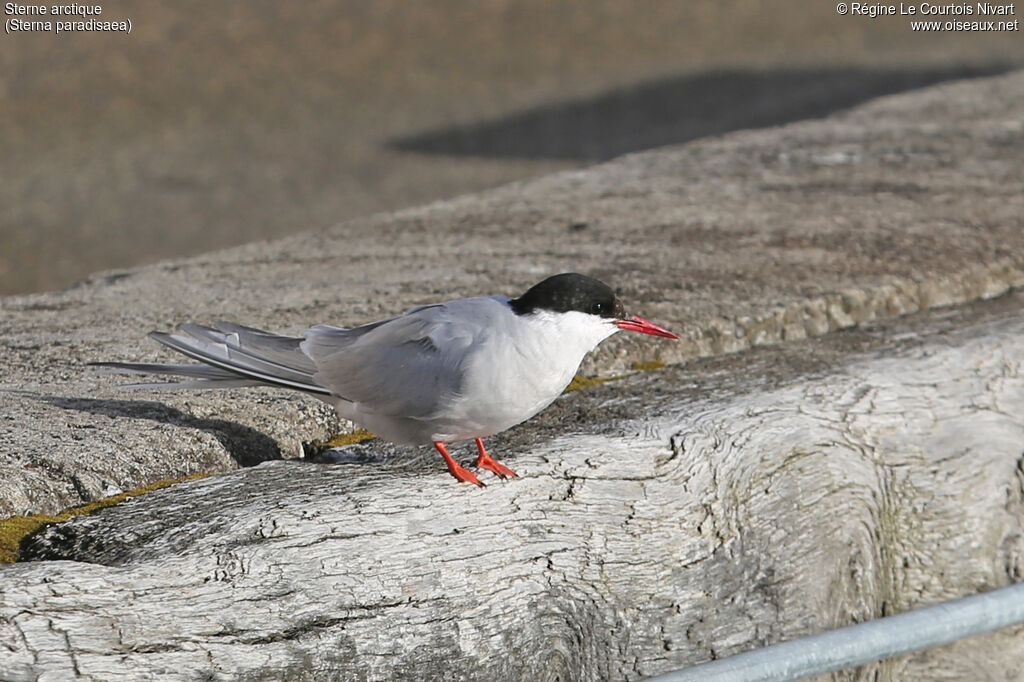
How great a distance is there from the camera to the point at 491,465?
7.07 ft

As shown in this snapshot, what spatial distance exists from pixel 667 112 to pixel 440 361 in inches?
299

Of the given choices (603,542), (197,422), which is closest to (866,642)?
(603,542)

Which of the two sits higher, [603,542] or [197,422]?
[197,422]

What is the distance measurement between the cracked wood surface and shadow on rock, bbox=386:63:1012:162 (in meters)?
5.94

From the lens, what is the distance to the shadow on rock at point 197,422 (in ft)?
7.78

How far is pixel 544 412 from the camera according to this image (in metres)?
2.55

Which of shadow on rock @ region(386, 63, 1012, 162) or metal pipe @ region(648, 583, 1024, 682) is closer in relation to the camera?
metal pipe @ region(648, 583, 1024, 682)

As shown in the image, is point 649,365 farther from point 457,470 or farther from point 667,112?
point 667,112

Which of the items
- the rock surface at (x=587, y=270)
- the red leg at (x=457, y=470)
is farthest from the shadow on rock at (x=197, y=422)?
the red leg at (x=457, y=470)

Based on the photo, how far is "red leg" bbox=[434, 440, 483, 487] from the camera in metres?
2.11

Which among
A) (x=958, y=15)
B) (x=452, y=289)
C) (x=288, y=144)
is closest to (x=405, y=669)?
(x=452, y=289)

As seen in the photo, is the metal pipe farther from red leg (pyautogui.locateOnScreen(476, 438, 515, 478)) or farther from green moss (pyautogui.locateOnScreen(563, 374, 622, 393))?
green moss (pyautogui.locateOnScreen(563, 374, 622, 393))

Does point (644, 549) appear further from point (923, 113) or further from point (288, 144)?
point (288, 144)

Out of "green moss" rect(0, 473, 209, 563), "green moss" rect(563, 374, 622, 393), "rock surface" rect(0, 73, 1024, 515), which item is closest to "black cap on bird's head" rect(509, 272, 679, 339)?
"green moss" rect(563, 374, 622, 393)
